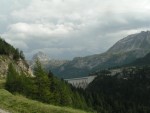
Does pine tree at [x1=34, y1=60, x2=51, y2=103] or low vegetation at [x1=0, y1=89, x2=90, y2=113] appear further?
pine tree at [x1=34, y1=60, x2=51, y2=103]

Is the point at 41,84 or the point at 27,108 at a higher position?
the point at 41,84

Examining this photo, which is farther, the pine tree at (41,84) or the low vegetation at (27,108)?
the pine tree at (41,84)

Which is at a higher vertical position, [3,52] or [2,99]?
[3,52]

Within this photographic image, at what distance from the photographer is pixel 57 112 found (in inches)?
1257

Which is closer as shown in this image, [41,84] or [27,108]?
[27,108]

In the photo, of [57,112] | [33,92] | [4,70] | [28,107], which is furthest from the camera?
[4,70]

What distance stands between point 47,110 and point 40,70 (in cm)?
5203

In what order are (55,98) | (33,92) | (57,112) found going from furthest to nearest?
1. (55,98)
2. (33,92)
3. (57,112)

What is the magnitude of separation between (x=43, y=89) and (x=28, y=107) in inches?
1974

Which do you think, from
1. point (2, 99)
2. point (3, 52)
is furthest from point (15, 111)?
point (3, 52)

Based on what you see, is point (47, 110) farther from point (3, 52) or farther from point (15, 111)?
point (3, 52)

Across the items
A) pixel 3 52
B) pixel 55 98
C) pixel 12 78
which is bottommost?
pixel 55 98

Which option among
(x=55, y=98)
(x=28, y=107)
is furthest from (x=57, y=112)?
(x=55, y=98)

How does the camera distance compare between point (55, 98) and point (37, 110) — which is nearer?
point (37, 110)
